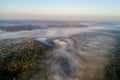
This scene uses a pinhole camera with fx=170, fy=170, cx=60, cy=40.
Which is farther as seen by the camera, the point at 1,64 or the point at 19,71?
the point at 1,64

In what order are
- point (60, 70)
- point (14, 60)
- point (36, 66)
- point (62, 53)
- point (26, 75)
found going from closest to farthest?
point (26, 75), point (60, 70), point (36, 66), point (14, 60), point (62, 53)

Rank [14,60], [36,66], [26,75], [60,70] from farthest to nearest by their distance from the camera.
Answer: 1. [14,60]
2. [36,66]
3. [60,70]
4. [26,75]

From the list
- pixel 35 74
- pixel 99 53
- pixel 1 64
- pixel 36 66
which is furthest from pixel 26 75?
pixel 99 53

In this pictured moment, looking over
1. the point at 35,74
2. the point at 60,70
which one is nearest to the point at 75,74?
the point at 60,70

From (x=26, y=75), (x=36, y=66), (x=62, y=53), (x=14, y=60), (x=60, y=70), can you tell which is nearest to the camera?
(x=26, y=75)

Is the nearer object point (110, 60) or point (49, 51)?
point (110, 60)

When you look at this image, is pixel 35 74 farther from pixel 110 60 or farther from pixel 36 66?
pixel 110 60

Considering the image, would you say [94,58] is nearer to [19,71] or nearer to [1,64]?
[19,71]
